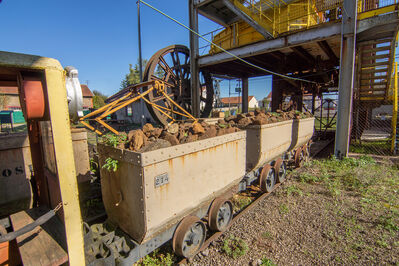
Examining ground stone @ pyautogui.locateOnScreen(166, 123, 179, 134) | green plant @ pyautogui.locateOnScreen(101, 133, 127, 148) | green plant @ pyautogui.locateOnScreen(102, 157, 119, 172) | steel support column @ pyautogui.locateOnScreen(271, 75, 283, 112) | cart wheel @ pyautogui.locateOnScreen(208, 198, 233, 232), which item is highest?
steel support column @ pyautogui.locateOnScreen(271, 75, 283, 112)

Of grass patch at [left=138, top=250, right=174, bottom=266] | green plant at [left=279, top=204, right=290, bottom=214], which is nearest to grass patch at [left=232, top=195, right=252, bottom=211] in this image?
green plant at [left=279, top=204, right=290, bottom=214]

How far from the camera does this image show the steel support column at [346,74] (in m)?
6.14

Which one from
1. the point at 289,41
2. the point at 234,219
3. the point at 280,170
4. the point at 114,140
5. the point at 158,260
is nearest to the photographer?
the point at 114,140

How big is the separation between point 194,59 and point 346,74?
6.92m

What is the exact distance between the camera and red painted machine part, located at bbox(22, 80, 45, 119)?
1.30 m

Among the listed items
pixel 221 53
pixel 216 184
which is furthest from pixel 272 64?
pixel 216 184

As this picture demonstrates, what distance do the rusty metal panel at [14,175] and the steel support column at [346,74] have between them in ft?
27.3

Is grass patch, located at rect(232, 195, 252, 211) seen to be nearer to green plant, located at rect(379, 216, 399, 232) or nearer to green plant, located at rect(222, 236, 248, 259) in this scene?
green plant, located at rect(222, 236, 248, 259)

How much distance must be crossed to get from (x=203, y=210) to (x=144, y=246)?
3.14 feet

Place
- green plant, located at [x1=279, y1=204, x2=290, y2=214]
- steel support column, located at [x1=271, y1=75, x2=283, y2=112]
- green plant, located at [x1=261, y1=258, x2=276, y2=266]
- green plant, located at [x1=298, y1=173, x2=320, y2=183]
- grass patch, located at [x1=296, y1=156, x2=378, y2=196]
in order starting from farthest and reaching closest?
steel support column, located at [x1=271, y1=75, x2=283, y2=112], green plant, located at [x1=298, y1=173, x2=320, y2=183], grass patch, located at [x1=296, y1=156, x2=378, y2=196], green plant, located at [x1=279, y1=204, x2=290, y2=214], green plant, located at [x1=261, y1=258, x2=276, y2=266]

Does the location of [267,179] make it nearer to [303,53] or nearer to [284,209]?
[284,209]

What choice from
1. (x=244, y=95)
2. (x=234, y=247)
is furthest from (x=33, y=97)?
(x=244, y=95)

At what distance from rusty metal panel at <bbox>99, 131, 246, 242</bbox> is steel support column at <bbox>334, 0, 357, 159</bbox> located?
585 centimetres

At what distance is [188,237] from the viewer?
2.55 m
